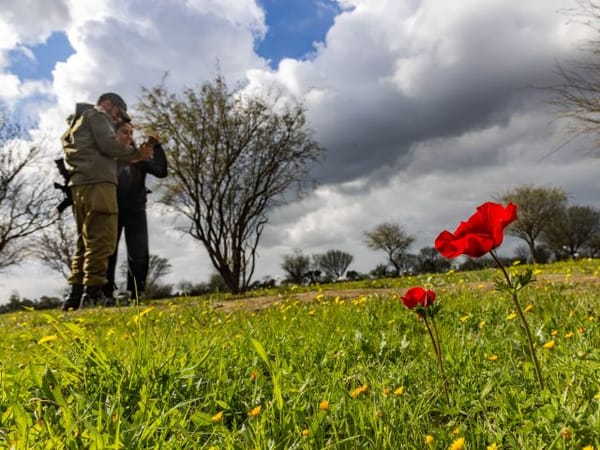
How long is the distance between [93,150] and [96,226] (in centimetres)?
111

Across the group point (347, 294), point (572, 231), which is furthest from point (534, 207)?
point (347, 294)

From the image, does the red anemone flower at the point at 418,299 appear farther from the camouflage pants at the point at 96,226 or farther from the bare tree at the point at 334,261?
the bare tree at the point at 334,261

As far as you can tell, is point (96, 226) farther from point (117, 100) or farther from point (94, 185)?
point (117, 100)

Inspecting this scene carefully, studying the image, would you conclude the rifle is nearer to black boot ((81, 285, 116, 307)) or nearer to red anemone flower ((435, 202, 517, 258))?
black boot ((81, 285, 116, 307))

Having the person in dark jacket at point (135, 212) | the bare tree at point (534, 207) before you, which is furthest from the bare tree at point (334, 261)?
the person in dark jacket at point (135, 212)

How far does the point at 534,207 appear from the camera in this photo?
43.7 metres

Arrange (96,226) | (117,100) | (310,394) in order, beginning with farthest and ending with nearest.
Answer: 1. (117,100)
2. (96,226)
3. (310,394)

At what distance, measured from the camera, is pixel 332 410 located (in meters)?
1.66

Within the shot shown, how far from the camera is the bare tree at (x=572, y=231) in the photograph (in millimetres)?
50156

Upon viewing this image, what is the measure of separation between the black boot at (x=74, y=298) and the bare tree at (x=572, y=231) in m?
52.4

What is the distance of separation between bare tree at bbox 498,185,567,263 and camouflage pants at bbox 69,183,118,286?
4266 cm

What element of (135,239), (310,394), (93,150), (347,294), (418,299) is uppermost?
(93,150)

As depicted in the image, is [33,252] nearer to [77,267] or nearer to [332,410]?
[77,267]

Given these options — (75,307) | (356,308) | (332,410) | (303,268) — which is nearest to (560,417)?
(332,410)
